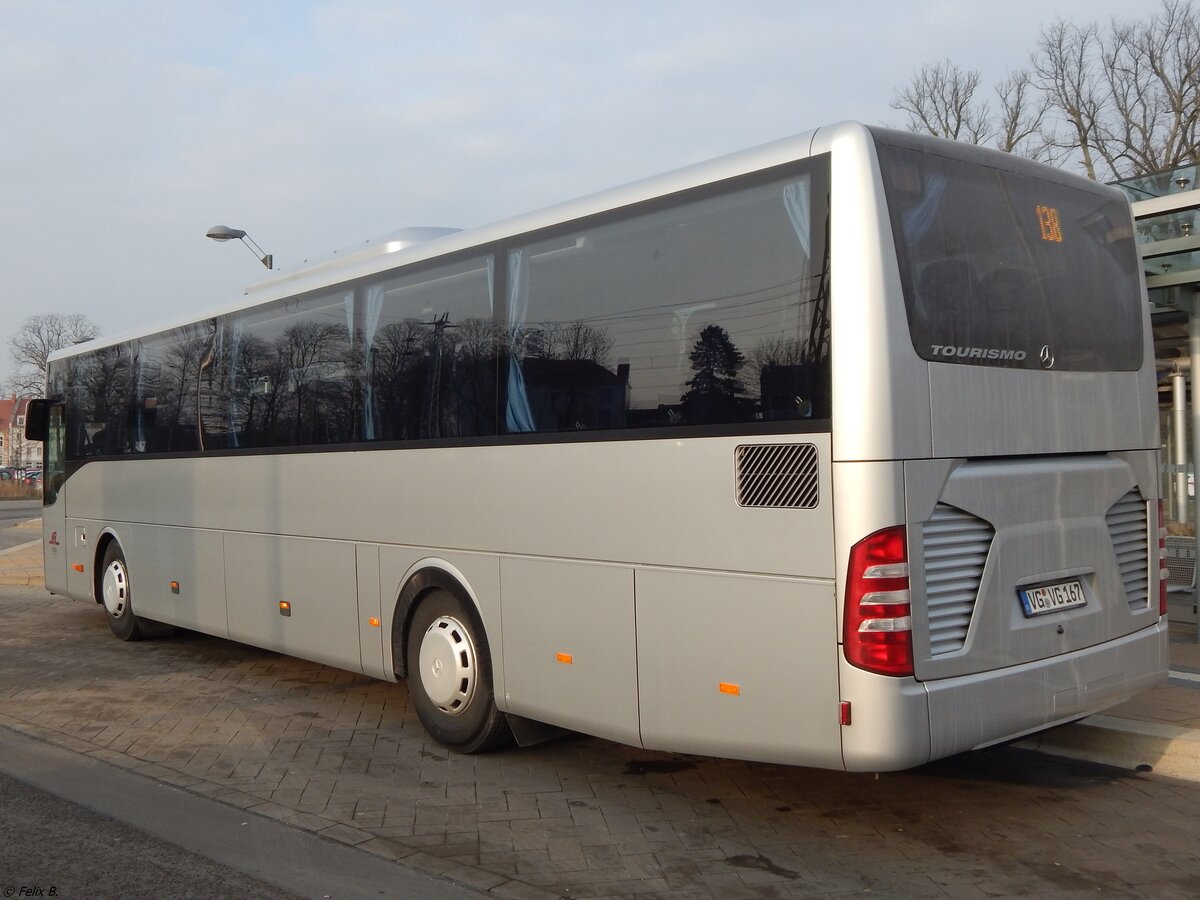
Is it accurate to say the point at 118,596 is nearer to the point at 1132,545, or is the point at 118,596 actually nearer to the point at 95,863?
the point at 95,863

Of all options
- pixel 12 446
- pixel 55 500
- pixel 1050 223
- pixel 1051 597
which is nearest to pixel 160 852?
pixel 1051 597

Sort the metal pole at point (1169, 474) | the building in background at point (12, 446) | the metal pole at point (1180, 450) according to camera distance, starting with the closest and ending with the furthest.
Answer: the metal pole at point (1180, 450) → the metal pole at point (1169, 474) → the building in background at point (12, 446)

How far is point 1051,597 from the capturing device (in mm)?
5375

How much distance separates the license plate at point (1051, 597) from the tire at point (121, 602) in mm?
9113

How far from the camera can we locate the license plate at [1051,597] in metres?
5.23

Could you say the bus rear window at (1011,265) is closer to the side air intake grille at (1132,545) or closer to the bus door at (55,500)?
the side air intake grille at (1132,545)

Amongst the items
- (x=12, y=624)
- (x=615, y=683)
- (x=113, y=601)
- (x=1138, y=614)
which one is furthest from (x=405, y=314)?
(x=12, y=624)

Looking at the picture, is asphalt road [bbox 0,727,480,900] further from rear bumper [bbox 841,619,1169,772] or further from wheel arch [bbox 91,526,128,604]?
wheel arch [bbox 91,526,128,604]

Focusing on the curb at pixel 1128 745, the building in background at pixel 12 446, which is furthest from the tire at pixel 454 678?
the building in background at pixel 12 446

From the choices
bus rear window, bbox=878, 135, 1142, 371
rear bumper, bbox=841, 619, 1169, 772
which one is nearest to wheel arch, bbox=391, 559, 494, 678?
rear bumper, bbox=841, 619, 1169, 772

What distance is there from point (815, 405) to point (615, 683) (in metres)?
1.89

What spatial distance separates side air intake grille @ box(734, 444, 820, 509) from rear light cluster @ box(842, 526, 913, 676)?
0.35 m

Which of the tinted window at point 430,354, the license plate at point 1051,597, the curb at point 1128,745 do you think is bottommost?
the curb at point 1128,745

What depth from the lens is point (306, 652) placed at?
860cm
